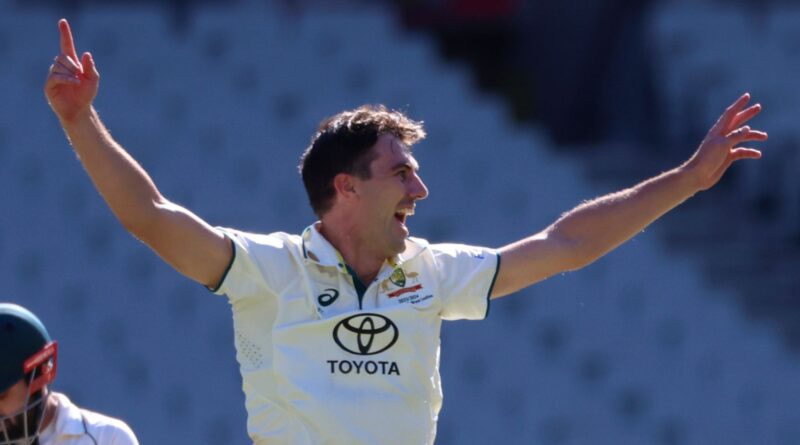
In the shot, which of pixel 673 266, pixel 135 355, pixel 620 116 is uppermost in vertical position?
pixel 620 116

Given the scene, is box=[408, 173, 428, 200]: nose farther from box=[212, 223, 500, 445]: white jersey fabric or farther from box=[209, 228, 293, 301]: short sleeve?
box=[209, 228, 293, 301]: short sleeve

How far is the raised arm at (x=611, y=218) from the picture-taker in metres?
4.63

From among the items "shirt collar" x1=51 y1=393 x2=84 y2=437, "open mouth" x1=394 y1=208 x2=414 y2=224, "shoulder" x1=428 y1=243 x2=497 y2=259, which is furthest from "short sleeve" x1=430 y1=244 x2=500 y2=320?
"shirt collar" x1=51 y1=393 x2=84 y2=437

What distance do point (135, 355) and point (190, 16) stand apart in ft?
9.78

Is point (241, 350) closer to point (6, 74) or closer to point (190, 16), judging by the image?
point (6, 74)

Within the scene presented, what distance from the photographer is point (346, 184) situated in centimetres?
452

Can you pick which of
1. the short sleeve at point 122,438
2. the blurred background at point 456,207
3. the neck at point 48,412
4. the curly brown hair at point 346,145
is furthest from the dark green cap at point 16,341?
the blurred background at point 456,207

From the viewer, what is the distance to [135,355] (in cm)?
987

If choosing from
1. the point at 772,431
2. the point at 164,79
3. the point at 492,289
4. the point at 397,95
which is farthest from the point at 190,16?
the point at 492,289

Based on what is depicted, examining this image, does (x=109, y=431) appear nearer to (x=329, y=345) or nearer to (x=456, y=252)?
(x=329, y=345)

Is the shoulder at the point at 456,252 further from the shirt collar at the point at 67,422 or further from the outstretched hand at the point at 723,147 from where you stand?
the shirt collar at the point at 67,422

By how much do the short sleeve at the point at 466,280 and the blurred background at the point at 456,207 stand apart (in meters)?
4.98

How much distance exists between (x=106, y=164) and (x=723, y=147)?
172 centimetres

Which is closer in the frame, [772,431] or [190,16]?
[772,431]
